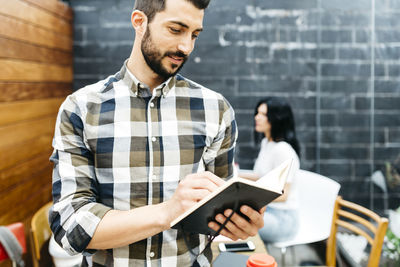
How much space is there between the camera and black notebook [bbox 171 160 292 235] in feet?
1.94

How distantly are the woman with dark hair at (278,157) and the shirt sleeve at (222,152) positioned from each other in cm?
134

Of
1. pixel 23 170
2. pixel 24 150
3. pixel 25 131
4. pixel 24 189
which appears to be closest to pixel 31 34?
pixel 25 131

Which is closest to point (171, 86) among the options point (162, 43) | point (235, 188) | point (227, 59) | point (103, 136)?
point (162, 43)

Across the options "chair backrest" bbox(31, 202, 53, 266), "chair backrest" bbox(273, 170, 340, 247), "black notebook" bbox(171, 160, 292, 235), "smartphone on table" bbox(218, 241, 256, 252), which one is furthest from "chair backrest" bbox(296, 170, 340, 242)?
"black notebook" bbox(171, 160, 292, 235)

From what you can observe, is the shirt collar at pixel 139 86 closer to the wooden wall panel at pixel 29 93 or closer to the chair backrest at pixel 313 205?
the wooden wall panel at pixel 29 93

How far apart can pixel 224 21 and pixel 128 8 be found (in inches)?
32.6

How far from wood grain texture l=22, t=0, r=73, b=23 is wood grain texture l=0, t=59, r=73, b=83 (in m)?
0.40

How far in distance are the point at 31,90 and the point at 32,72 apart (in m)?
0.12

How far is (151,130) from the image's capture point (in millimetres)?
907

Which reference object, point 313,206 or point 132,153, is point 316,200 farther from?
point 132,153

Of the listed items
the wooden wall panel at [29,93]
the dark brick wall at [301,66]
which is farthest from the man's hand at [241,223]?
the dark brick wall at [301,66]

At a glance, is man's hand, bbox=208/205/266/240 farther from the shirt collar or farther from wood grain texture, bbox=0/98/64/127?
wood grain texture, bbox=0/98/64/127

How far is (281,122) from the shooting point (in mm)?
2498

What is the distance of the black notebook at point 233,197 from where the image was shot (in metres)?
0.59
